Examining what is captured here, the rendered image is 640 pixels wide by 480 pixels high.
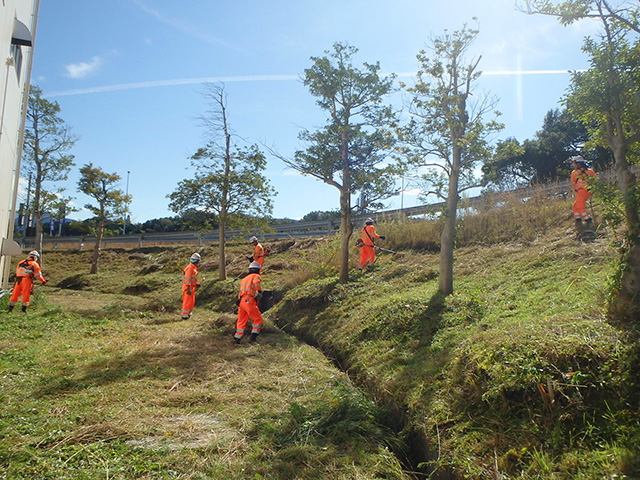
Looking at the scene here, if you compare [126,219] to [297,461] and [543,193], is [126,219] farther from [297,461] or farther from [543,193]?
[297,461]

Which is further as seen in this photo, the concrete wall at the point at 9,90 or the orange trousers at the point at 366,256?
the orange trousers at the point at 366,256

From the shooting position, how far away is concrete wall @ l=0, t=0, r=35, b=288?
8945mm

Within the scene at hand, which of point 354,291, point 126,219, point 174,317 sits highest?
point 126,219

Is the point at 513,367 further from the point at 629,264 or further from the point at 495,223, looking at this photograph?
the point at 495,223

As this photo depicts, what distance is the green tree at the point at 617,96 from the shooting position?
4.46 m

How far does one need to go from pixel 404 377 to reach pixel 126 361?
14.6 ft

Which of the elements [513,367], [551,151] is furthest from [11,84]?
[551,151]

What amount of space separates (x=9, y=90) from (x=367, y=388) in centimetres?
1132

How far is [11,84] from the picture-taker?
10.8 m

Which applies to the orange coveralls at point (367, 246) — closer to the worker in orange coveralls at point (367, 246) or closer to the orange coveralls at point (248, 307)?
the worker in orange coveralls at point (367, 246)

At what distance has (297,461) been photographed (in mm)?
3789

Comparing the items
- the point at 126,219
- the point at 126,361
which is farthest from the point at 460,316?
the point at 126,219

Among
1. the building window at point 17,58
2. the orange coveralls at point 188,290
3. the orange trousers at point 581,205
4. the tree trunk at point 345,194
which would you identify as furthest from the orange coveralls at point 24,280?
the orange trousers at point 581,205

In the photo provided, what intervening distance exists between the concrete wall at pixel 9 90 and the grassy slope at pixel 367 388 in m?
4.35
